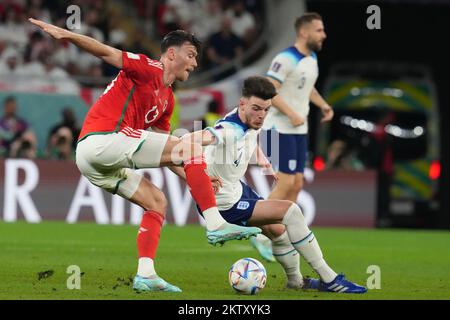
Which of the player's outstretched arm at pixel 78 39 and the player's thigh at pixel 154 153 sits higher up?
the player's outstretched arm at pixel 78 39

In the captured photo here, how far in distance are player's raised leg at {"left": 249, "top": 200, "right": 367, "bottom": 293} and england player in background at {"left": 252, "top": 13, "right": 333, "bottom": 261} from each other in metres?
3.29

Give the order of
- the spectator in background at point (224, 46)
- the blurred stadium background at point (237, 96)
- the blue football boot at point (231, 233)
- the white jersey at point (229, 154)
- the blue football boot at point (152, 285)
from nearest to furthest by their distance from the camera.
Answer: the blue football boot at point (231, 233), the blue football boot at point (152, 285), the white jersey at point (229, 154), the blurred stadium background at point (237, 96), the spectator in background at point (224, 46)

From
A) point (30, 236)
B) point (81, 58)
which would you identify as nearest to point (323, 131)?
point (81, 58)

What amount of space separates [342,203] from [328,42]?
701 cm

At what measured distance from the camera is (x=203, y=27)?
2147cm

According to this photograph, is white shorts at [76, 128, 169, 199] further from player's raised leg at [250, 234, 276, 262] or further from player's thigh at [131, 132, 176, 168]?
player's raised leg at [250, 234, 276, 262]

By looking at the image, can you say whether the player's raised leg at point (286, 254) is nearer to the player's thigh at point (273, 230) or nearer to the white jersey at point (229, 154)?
the player's thigh at point (273, 230)

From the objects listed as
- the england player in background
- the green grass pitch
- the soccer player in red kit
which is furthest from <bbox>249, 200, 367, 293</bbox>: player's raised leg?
the england player in background

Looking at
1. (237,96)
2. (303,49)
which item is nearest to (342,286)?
(303,49)

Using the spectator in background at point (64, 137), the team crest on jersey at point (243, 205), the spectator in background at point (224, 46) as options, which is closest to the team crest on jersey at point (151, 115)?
the team crest on jersey at point (243, 205)

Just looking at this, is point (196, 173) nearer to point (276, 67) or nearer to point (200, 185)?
point (200, 185)

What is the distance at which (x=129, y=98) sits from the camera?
796 centimetres

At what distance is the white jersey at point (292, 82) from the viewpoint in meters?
11.4
